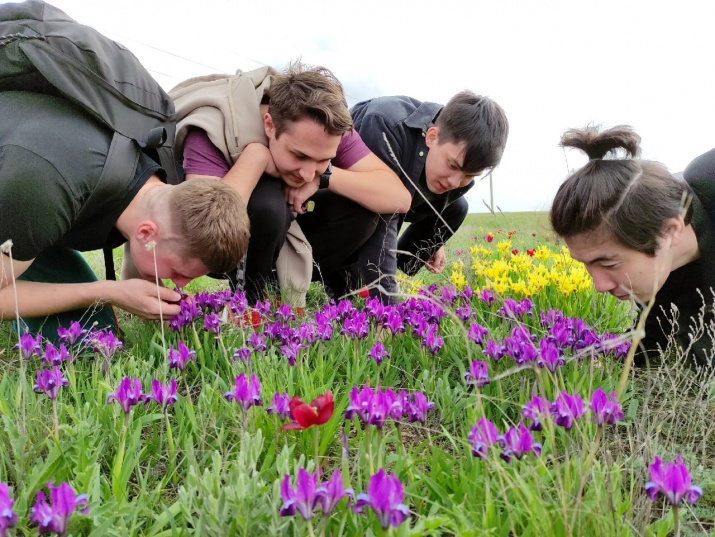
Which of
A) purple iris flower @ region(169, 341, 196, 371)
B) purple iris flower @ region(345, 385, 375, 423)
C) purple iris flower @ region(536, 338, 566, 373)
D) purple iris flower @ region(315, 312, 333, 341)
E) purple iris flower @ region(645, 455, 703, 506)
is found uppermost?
purple iris flower @ region(645, 455, 703, 506)

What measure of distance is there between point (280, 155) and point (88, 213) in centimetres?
129

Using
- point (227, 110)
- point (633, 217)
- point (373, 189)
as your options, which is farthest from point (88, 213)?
point (633, 217)

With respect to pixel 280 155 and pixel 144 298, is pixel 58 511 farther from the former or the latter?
pixel 280 155

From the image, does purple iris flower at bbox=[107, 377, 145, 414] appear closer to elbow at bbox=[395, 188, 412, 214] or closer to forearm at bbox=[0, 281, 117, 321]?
forearm at bbox=[0, 281, 117, 321]

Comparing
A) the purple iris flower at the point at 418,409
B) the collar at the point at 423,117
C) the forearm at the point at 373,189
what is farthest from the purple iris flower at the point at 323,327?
the collar at the point at 423,117

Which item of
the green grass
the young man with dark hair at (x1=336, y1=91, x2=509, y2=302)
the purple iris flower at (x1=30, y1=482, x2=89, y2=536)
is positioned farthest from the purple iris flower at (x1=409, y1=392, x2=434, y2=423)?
the young man with dark hair at (x1=336, y1=91, x2=509, y2=302)

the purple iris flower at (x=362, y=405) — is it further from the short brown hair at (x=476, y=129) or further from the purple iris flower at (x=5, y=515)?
the short brown hair at (x=476, y=129)

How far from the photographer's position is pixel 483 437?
5.13ft

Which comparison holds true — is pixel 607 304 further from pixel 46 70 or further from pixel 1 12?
pixel 1 12

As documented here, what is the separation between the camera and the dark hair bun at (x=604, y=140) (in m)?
2.97

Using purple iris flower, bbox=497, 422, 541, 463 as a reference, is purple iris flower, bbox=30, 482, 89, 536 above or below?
below

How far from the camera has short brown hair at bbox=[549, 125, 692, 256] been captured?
277 centimetres

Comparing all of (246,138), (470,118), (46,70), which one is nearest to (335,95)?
(246,138)

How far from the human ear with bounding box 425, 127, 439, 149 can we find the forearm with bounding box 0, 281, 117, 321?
8.67ft
